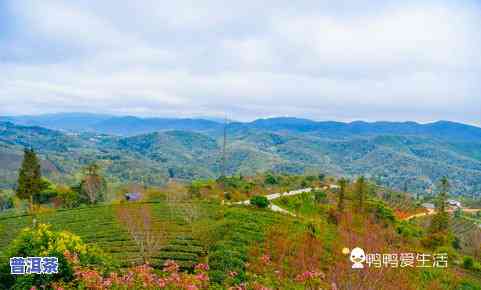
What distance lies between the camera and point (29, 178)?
132ft

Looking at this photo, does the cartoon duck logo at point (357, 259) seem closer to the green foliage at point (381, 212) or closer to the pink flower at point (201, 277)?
the pink flower at point (201, 277)

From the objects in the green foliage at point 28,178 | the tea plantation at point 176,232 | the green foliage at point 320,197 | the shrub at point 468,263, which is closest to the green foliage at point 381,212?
the green foliage at point 320,197

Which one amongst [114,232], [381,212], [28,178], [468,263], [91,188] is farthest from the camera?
[91,188]

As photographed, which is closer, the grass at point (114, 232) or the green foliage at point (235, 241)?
the green foliage at point (235, 241)

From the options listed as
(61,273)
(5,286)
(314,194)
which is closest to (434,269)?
(61,273)

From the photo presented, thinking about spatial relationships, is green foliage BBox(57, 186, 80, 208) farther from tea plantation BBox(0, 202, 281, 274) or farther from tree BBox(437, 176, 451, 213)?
tree BBox(437, 176, 451, 213)

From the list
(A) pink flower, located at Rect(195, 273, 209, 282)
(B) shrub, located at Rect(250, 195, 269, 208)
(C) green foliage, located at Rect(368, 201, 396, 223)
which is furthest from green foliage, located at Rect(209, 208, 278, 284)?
(C) green foliage, located at Rect(368, 201, 396, 223)

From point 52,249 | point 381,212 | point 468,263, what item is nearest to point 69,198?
point 52,249

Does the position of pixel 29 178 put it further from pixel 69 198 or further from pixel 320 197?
pixel 320 197

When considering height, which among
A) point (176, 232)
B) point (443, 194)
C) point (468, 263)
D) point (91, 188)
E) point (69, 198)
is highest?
point (176, 232)

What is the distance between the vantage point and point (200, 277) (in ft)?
32.1

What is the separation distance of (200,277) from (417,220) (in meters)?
66.1

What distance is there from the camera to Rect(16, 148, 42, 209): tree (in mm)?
40031

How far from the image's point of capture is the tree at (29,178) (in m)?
40.0
